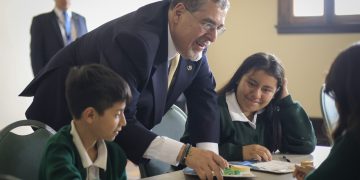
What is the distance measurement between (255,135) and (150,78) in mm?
634

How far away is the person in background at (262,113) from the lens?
2.20 m

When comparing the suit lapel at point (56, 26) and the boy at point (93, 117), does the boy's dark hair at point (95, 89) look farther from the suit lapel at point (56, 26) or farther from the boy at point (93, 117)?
the suit lapel at point (56, 26)

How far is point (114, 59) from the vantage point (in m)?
1.74

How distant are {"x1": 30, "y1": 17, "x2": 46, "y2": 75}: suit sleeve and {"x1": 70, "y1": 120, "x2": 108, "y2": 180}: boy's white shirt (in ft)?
9.43

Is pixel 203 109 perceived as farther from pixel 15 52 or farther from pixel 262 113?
pixel 15 52

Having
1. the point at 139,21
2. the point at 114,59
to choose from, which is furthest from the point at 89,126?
the point at 139,21

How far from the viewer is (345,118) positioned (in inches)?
48.4

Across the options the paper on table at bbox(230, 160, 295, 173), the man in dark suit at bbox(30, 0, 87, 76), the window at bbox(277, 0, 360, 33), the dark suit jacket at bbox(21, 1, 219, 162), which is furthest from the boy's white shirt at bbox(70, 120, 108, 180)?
the window at bbox(277, 0, 360, 33)

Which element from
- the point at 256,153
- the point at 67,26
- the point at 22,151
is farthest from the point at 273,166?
the point at 67,26

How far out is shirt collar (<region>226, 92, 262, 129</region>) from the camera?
220cm

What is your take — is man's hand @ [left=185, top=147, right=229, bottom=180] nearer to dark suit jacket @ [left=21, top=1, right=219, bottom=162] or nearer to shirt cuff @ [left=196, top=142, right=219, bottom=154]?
dark suit jacket @ [left=21, top=1, right=219, bottom=162]

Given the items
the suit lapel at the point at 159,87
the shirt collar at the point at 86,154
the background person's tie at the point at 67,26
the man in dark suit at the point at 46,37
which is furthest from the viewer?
the background person's tie at the point at 67,26

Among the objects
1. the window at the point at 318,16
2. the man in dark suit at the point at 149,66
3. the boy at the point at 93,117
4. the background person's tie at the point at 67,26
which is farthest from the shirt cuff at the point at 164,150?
the window at the point at 318,16

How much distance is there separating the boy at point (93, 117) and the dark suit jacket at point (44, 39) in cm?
284
